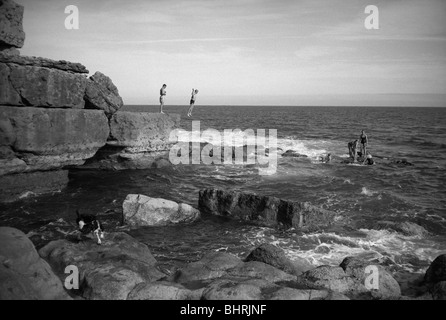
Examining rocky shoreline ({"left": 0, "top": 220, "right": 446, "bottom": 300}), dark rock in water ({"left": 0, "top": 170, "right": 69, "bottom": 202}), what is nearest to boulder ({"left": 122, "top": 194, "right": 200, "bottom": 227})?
rocky shoreline ({"left": 0, "top": 220, "right": 446, "bottom": 300})

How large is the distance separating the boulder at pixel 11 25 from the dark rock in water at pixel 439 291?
19310 mm

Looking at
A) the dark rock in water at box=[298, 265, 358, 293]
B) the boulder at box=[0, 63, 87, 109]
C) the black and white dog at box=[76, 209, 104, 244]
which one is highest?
the boulder at box=[0, 63, 87, 109]

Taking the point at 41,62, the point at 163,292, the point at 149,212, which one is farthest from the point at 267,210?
the point at 41,62

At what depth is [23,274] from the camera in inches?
227

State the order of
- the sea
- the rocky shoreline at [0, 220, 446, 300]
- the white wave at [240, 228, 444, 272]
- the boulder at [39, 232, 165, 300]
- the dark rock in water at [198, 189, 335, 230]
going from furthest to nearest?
the dark rock in water at [198, 189, 335, 230] → the sea → the white wave at [240, 228, 444, 272] → the boulder at [39, 232, 165, 300] → the rocky shoreline at [0, 220, 446, 300]

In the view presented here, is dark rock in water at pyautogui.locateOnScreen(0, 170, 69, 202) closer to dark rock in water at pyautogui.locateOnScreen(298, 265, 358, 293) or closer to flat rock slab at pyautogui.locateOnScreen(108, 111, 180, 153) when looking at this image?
flat rock slab at pyautogui.locateOnScreen(108, 111, 180, 153)

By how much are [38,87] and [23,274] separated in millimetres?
11837

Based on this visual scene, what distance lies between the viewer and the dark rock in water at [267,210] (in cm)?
1199

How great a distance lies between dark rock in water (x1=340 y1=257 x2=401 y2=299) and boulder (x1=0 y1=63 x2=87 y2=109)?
15269 millimetres

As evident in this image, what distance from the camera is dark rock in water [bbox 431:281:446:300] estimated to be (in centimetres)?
646

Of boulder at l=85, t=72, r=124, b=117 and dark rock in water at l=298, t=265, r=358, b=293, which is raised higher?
boulder at l=85, t=72, r=124, b=117

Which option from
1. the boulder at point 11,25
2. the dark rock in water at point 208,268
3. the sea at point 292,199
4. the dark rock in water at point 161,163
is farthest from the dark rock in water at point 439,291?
the boulder at point 11,25

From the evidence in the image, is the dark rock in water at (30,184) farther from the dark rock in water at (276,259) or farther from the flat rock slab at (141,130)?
the dark rock in water at (276,259)
